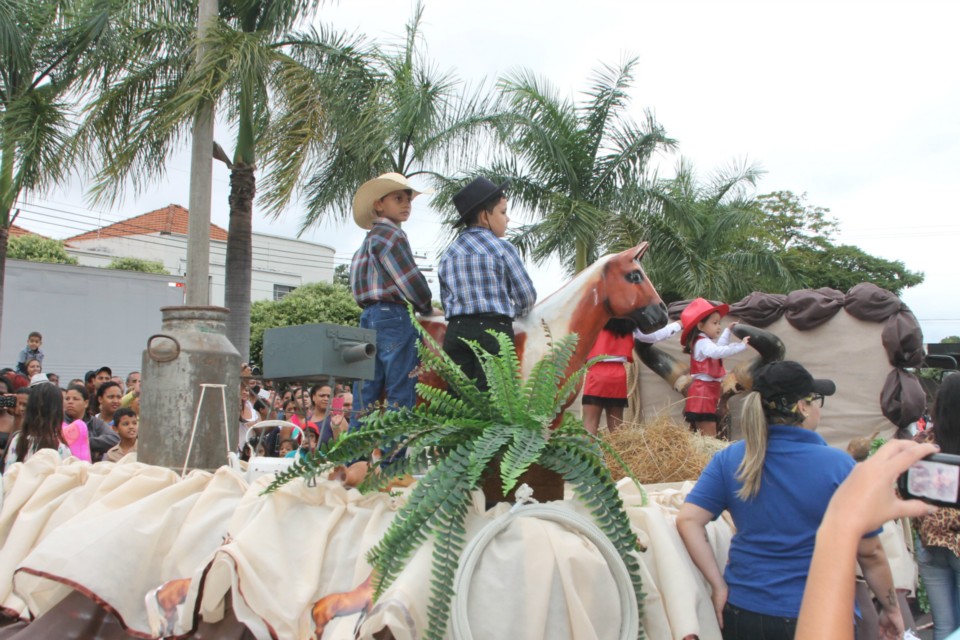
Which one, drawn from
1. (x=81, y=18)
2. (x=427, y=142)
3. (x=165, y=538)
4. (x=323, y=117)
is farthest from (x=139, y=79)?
(x=165, y=538)

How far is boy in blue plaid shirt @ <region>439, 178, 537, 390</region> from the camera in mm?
4128

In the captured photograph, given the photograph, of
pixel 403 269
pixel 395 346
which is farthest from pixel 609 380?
pixel 403 269

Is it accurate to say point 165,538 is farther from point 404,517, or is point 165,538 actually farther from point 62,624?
point 404,517

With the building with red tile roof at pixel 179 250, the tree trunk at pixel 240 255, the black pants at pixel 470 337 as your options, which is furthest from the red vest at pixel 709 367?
the building with red tile roof at pixel 179 250

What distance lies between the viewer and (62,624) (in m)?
2.98

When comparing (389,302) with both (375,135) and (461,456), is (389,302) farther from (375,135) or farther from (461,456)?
(375,135)

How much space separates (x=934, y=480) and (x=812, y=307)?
6.00 metres

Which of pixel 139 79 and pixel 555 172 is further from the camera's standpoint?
pixel 555 172

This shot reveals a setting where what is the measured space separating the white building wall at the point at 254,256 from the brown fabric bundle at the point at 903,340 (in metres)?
35.4

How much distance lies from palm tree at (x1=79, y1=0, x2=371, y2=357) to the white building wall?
90.3 ft

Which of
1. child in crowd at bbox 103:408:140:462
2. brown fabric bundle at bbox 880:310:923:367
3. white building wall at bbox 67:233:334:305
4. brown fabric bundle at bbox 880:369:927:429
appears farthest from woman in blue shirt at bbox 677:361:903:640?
white building wall at bbox 67:233:334:305

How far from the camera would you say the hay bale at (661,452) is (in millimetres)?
4660

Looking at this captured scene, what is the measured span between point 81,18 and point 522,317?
10552mm

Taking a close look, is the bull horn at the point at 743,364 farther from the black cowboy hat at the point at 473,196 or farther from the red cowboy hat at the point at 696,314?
the black cowboy hat at the point at 473,196
